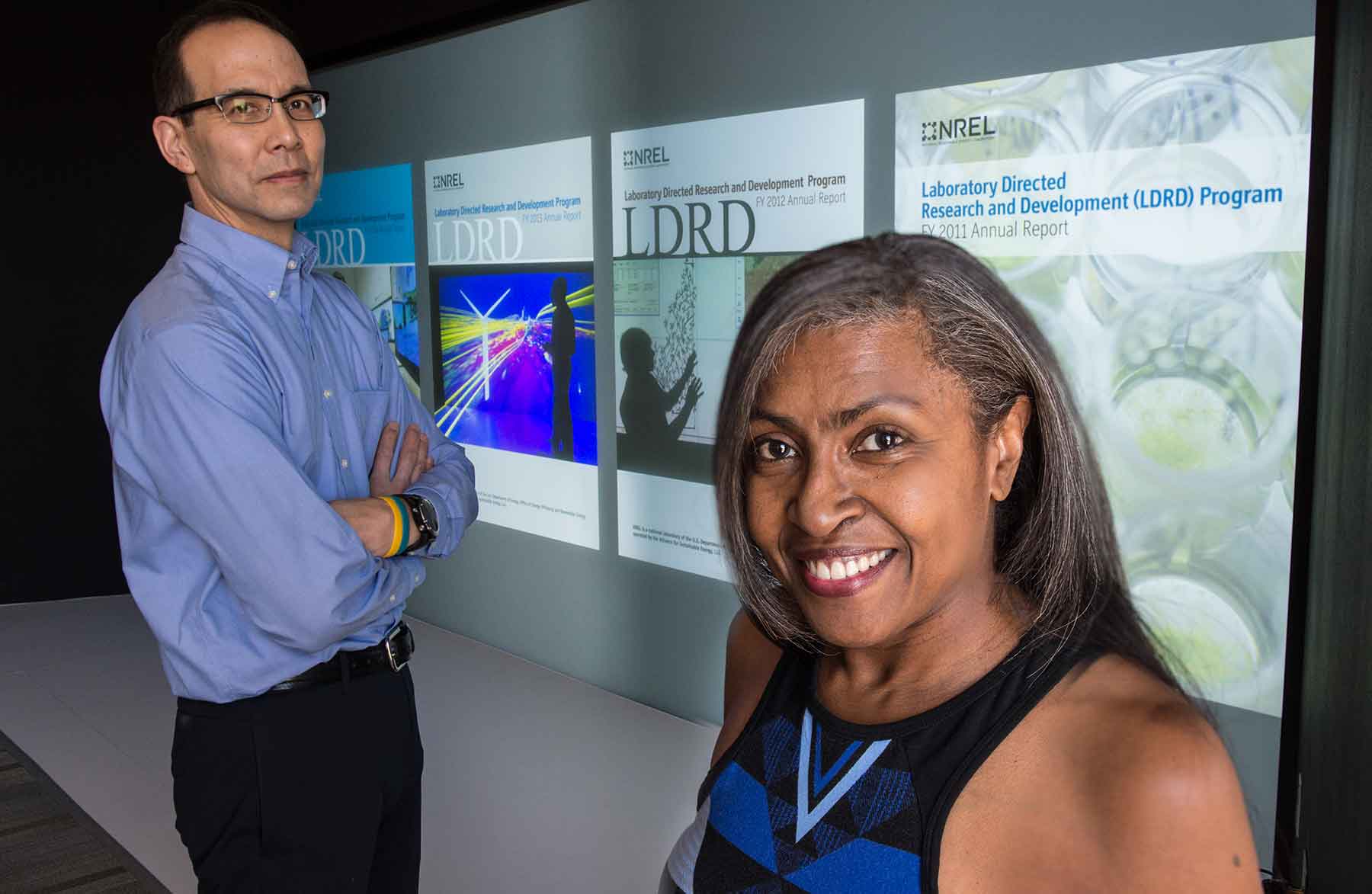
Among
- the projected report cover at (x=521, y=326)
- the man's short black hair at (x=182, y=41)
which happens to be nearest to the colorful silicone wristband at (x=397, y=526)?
the man's short black hair at (x=182, y=41)

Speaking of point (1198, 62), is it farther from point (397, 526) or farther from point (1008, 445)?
point (397, 526)

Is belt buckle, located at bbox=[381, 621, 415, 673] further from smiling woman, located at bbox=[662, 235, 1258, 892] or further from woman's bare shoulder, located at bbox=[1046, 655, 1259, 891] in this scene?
woman's bare shoulder, located at bbox=[1046, 655, 1259, 891]

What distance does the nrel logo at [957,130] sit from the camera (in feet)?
10.2

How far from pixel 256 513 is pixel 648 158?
104 inches

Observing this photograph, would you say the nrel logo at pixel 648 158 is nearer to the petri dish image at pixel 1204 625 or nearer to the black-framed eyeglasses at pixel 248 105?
the black-framed eyeglasses at pixel 248 105

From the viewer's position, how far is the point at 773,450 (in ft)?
3.67

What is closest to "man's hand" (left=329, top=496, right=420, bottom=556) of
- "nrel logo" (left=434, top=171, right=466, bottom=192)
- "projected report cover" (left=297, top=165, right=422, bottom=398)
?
"nrel logo" (left=434, top=171, right=466, bottom=192)

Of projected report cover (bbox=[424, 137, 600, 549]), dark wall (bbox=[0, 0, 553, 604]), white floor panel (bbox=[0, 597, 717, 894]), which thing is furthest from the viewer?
dark wall (bbox=[0, 0, 553, 604])

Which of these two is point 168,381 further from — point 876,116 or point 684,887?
point 876,116

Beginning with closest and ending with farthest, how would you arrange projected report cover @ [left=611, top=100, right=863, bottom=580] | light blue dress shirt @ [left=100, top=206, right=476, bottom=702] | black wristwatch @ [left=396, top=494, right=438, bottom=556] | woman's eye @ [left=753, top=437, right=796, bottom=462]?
woman's eye @ [left=753, top=437, right=796, bottom=462] → light blue dress shirt @ [left=100, top=206, right=476, bottom=702] → black wristwatch @ [left=396, top=494, right=438, bottom=556] → projected report cover @ [left=611, top=100, right=863, bottom=580]

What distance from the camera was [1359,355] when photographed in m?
2.07

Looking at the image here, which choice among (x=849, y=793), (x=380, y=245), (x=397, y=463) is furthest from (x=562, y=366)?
(x=849, y=793)

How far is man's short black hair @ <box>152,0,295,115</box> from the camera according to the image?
2.10 metres

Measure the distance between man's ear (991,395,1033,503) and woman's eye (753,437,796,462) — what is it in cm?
20
